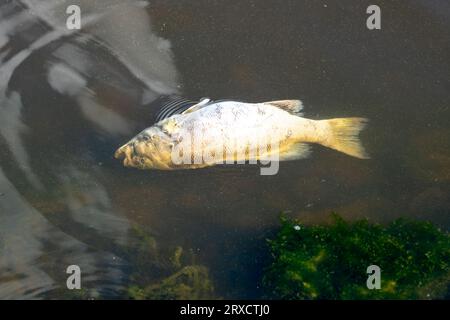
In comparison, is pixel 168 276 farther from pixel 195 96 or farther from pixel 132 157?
pixel 195 96

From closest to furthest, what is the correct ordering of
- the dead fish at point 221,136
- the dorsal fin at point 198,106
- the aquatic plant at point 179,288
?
1. the dead fish at point 221,136
2. the dorsal fin at point 198,106
3. the aquatic plant at point 179,288

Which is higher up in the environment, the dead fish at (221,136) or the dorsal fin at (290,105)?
the dorsal fin at (290,105)

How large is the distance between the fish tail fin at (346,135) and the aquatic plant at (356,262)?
2.31 feet

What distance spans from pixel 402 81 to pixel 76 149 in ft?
11.4

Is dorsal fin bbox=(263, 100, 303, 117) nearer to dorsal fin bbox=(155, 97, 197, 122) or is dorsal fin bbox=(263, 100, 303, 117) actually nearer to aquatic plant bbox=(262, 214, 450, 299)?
dorsal fin bbox=(155, 97, 197, 122)

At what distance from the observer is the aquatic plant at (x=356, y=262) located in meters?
4.57

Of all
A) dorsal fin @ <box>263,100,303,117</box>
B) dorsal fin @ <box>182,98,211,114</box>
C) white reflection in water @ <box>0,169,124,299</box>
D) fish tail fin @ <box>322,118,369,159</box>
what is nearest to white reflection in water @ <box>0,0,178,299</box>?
white reflection in water @ <box>0,169,124,299</box>

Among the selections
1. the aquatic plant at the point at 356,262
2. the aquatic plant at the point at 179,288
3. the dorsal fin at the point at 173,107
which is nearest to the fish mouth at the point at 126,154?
the dorsal fin at the point at 173,107

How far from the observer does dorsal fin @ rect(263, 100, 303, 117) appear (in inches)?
187

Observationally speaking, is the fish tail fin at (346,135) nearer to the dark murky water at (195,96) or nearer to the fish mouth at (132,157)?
the dark murky water at (195,96)

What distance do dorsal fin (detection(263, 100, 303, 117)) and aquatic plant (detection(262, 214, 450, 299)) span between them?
1.13m

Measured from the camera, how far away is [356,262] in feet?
15.2

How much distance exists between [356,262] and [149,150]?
2298 millimetres

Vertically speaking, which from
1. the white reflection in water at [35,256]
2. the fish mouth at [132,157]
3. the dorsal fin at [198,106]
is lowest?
the white reflection in water at [35,256]
